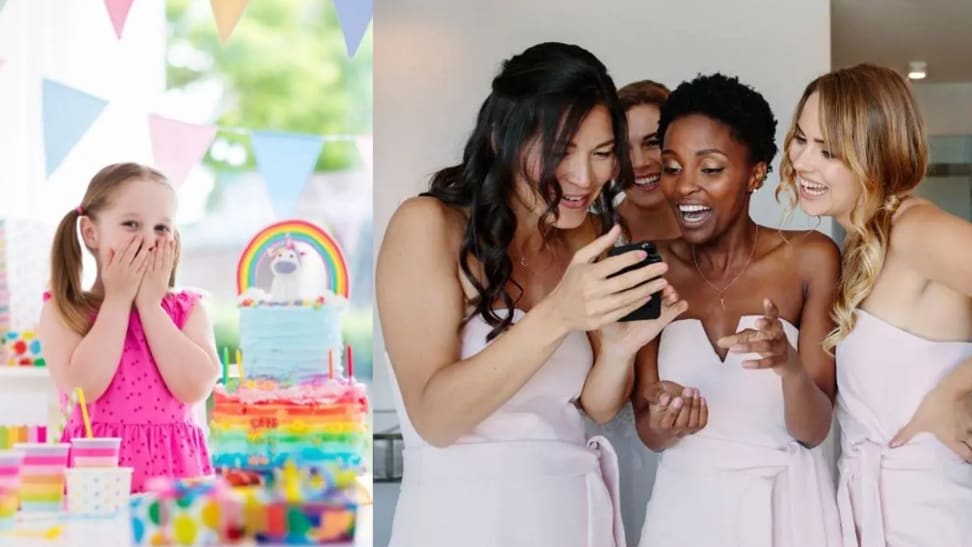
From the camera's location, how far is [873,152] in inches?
73.1

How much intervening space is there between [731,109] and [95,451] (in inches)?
63.9

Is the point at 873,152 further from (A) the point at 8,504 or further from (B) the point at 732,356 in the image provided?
(A) the point at 8,504

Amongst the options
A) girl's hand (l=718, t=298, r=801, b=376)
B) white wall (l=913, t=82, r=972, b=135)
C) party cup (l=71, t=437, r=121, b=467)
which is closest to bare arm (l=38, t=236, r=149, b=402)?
party cup (l=71, t=437, r=121, b=467)

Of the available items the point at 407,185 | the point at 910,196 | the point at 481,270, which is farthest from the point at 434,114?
the point at 910,196

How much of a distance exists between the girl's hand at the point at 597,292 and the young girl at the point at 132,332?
1.31 metres

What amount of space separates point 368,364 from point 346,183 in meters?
0.47

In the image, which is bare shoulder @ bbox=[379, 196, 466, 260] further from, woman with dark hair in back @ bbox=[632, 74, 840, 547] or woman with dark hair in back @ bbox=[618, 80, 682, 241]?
woman with dark hair in back @ bbox=[618, 80, 682, 241]

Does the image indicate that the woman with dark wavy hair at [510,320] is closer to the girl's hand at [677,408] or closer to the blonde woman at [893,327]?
the girl's hand at [677,408]

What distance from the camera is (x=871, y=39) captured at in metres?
3.57

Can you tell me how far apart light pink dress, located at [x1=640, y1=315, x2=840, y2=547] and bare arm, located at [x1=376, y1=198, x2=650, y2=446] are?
52cm

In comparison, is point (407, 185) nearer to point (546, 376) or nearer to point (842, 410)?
point (546, 376)

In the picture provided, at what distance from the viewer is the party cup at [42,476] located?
8.26ft

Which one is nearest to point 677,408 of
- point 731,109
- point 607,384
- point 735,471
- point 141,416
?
point 607,384

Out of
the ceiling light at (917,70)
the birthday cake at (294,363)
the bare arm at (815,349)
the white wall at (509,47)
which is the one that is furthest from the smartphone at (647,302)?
the ceiling light at (917,70)
